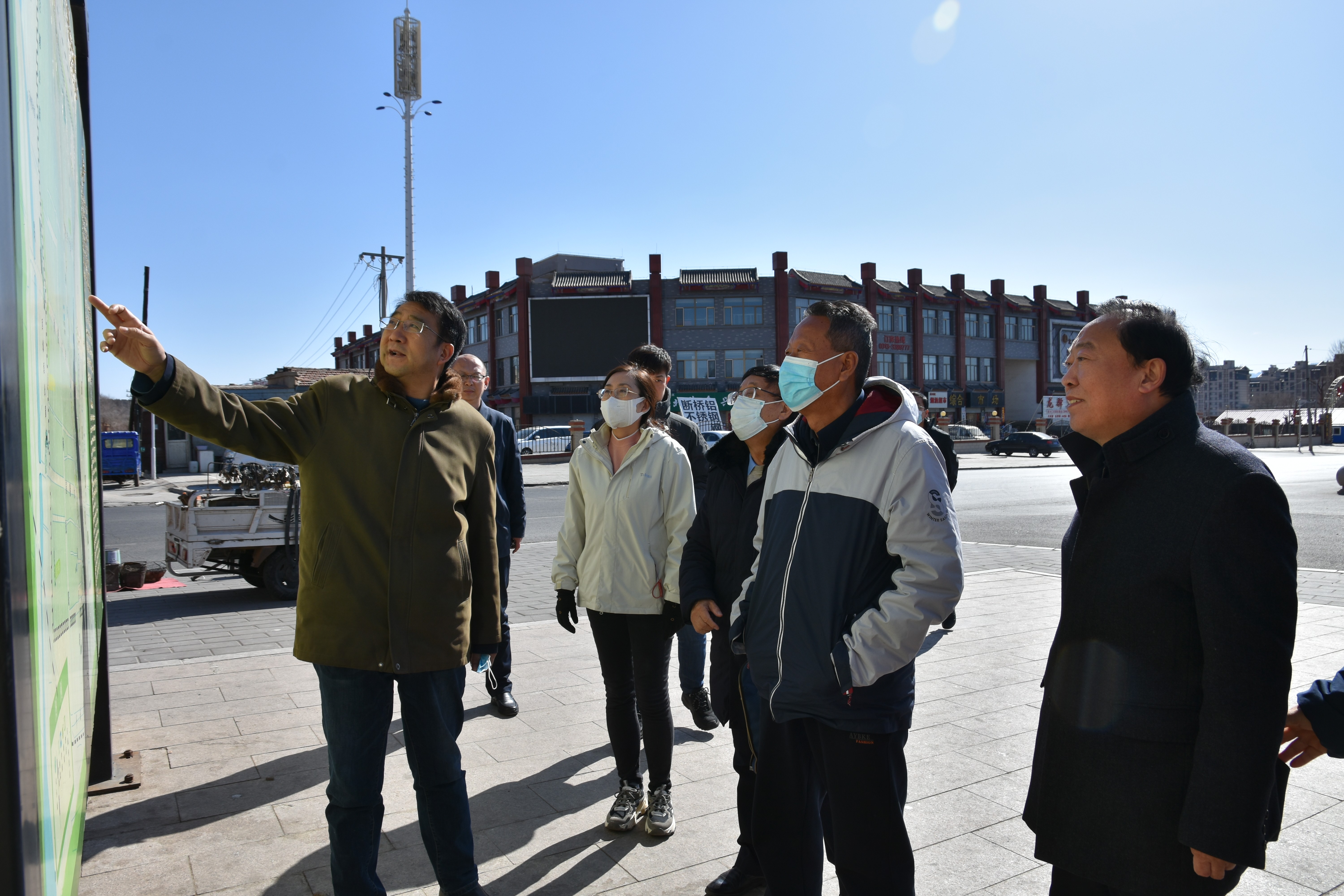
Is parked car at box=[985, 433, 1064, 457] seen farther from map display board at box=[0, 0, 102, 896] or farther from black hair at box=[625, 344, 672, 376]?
map display board at box=[0, 0, 102, 896]

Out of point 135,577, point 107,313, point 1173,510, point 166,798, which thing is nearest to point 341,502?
point 107,313

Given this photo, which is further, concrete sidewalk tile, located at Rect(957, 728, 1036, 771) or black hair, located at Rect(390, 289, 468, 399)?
concrete sidewalk tile, located at Rect(957, 728, 1036, 771)

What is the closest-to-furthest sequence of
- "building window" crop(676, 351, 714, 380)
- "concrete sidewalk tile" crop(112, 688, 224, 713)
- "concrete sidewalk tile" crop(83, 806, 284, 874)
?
"concrete sidewalk tile" crop(83, 806, 284, 874) → "concrete sidewalk tile" crop(112, 688, 224, 713) → "building window" crop(676, 351, 714, 380)

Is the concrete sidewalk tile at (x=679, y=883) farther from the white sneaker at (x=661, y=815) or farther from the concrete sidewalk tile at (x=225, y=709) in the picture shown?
the concrete sidewalk tile at (x=225, y=709)

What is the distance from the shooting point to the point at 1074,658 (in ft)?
6.97

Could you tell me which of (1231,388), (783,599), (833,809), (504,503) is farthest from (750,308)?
Result: (1231,388)

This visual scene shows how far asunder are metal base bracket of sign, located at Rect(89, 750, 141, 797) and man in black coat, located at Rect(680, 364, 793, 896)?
264 centimetres

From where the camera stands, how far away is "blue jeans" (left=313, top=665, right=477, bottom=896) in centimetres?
275

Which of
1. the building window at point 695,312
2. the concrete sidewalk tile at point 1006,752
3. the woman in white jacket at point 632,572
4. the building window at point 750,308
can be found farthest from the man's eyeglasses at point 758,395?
the building window at point 750,308

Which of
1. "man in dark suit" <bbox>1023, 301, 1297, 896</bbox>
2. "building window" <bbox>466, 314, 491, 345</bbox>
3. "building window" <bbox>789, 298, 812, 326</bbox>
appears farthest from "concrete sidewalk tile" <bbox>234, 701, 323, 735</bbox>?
"building window" <bbox>466, 314, 491, 345</bbox>

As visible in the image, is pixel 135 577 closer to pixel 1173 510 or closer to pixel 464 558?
pixel 464 558

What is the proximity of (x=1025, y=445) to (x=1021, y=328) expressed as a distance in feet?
87.4

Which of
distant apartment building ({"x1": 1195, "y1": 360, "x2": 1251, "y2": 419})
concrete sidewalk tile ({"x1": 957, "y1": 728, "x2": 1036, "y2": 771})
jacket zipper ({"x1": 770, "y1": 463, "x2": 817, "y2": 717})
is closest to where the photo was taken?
jacket zipper ({"x1": 770, "y1": 463, "x2": 817, "y2": 717})

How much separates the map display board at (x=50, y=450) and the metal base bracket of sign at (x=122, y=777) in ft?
5.32
